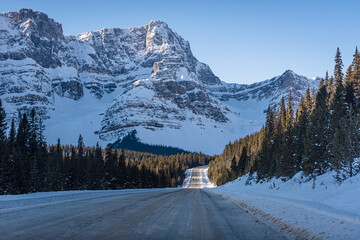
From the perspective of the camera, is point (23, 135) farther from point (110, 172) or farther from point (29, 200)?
point (29, 200)

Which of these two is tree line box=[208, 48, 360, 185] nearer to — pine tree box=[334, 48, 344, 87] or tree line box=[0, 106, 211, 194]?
pine tree box=[334, 48, 344, 87]

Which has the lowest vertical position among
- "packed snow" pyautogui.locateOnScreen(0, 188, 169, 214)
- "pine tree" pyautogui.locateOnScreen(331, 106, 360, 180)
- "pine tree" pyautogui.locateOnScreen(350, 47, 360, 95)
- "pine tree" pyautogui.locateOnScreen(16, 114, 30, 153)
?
"packed snow" pyautogui.locateOnScreen(0, 188, 169, 214)

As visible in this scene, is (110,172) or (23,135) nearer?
(23,135)

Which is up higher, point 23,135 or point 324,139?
point 23,135

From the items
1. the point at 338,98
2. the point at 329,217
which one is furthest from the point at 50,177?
the point at 329,217

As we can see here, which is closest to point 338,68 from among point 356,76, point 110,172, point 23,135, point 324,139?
point 356,76

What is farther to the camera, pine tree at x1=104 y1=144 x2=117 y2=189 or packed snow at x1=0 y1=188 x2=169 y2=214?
pine tree at x1=104 y1=144 x2=117 y2=189

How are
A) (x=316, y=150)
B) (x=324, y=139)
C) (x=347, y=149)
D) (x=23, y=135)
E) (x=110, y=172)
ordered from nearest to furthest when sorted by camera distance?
1. (x=347, y=149)
2. (x=316, y=150)
3. (x=324, y=139)
4. (x=23, y=135)
5. (x=110, y=172)

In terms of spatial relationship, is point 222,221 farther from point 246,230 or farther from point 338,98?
point 338,98

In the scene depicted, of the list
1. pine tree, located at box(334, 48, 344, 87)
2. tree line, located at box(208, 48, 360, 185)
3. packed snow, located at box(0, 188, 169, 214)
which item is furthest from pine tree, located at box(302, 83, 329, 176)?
pine tree, located at box(334, 48, 344, 87)

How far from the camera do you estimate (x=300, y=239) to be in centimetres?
700

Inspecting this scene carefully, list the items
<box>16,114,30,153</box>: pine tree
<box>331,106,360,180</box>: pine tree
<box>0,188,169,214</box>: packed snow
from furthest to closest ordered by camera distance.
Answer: <box>16,114,30,153</box>: pine tree
<box>331,106,360,180</box>: pine tree
<box>0,188,169,214</box>: packed snow

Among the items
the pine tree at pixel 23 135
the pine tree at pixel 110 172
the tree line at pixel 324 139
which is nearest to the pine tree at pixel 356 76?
the tree line at pixel 324 139

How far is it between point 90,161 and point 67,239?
5656 centimetres
